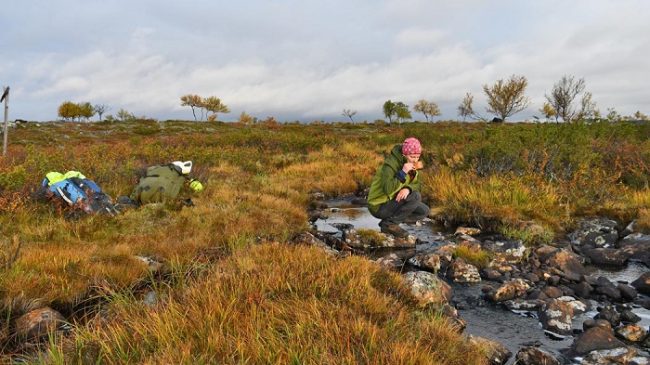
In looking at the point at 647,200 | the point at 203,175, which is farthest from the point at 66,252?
the point at 647,200

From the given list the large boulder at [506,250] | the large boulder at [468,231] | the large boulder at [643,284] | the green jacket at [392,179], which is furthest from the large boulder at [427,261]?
the large boulder at [643,284]

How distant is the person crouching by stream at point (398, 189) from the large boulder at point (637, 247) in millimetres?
3293

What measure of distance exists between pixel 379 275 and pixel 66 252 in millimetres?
3799

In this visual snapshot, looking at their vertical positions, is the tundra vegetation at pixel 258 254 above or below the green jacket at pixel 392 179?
below

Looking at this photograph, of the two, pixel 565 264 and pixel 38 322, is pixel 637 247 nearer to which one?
pixel 565 264

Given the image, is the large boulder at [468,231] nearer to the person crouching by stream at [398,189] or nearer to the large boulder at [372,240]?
the person crouching by stream at [398,189]

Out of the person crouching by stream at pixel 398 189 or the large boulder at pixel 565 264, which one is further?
the person crouching by stream at pixel 398 189

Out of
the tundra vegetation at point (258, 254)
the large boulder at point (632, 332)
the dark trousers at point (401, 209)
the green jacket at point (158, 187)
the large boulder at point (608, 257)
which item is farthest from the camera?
the green jacket at point (158, 187)

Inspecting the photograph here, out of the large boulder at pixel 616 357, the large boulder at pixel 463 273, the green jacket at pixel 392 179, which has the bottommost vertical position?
the large boulder at pixel 463 273

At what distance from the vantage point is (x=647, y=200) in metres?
8.49

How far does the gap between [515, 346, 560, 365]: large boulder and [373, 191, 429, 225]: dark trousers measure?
399 centimetres

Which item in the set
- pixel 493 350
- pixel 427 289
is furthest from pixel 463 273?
pixel 493 350

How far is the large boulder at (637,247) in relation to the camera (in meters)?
6.37

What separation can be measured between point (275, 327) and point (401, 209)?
506 centimetres
